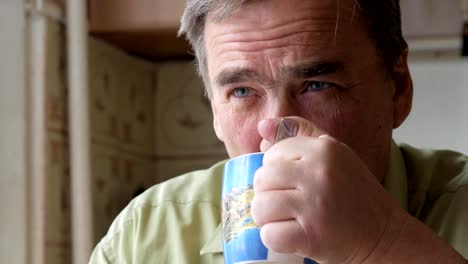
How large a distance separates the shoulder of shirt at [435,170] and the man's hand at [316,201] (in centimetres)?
43

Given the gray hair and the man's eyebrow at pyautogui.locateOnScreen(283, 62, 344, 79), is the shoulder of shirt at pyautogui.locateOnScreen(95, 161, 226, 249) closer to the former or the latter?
the gray hair

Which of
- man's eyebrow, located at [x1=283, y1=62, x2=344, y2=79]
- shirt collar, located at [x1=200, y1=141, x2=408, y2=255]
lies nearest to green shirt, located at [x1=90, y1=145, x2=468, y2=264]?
shirt collar, located at [x1=200, y1=141, x2=408, y2=255]

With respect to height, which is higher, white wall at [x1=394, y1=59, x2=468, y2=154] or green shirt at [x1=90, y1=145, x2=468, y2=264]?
white wall at [x1=394, y1=59, x2=468, y2=154]

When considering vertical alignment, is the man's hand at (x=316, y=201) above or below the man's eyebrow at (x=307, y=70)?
below

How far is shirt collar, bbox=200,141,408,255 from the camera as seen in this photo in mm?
1204

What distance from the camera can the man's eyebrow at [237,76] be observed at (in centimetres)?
108

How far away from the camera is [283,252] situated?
2.66 ft

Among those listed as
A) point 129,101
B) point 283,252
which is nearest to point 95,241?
point 129,101

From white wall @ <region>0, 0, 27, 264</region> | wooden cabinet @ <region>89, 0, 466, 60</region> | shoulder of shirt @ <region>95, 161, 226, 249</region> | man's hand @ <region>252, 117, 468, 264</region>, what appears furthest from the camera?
wooden cabinet @ <region>89, 0, 466, 60</region>

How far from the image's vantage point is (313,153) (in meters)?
0.81

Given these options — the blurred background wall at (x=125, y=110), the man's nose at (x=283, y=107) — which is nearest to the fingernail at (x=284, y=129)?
the man's nose at (x=283, y=107)

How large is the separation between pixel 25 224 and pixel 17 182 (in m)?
0.09

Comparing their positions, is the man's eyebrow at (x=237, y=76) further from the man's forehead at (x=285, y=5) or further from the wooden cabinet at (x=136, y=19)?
the wooden cabinet at (x=136, y=19)

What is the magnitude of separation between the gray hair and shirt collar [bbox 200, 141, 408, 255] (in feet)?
0.51
